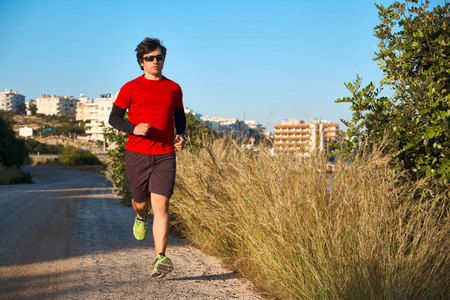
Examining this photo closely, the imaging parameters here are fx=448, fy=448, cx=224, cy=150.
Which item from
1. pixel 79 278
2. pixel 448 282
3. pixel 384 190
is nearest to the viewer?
pixel 448 282

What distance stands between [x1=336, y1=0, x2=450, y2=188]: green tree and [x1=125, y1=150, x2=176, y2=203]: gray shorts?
205cm

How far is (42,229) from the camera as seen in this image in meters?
6.70

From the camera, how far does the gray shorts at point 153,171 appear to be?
169 inches

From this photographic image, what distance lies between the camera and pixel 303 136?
494 cm

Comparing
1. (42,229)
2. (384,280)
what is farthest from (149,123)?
(42,229)

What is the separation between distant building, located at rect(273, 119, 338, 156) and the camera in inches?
179

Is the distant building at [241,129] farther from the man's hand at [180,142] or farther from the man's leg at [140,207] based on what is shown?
the man's leg at [140,207]

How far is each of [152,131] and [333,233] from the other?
1965 millimetres

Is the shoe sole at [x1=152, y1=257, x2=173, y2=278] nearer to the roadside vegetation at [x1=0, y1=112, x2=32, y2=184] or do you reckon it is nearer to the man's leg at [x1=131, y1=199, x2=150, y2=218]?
the man's leg at [x1=131, y1=199, x2=150, y2=218]

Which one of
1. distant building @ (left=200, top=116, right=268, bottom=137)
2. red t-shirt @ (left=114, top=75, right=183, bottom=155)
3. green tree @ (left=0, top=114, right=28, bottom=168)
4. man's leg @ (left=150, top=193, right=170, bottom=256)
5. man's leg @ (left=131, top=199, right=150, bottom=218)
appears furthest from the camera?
green tree @ (left=0, top=114, right=28, bottom=168)

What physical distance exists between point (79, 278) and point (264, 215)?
71.0 inches

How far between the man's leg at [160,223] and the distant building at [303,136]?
4.34ft

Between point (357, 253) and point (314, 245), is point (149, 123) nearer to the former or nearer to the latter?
point (314, 245)

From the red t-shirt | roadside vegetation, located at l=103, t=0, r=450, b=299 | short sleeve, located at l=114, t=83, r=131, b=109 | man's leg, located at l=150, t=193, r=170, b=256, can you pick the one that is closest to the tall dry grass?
roadside vegetation, located at l=103, t=0, r=450, b=299
